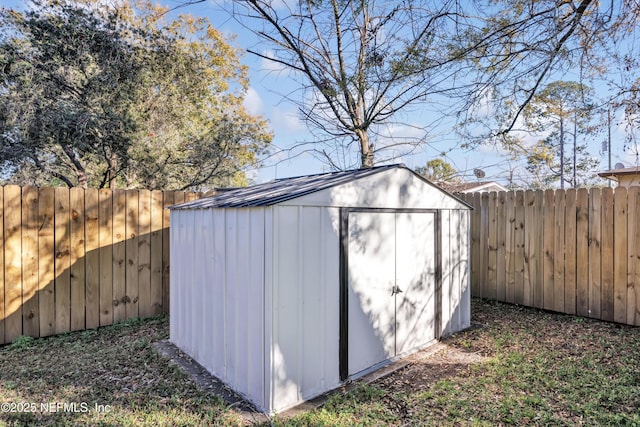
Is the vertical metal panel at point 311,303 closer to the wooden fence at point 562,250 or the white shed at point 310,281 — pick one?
the white shed at point 310,281

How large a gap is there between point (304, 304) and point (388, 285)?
110 cm

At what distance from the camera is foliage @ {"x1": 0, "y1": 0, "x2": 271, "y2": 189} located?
7543 millimetres

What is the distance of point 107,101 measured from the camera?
811 centimetres

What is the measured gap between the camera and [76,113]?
7.66 m

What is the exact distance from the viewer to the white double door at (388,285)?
3281mm

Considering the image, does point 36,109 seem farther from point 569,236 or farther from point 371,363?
point 569,236

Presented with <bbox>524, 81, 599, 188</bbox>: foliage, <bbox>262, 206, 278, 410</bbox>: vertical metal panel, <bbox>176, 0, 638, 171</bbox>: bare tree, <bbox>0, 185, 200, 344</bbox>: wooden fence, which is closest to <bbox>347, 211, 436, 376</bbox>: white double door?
<bbox>262, 206, 278, 410</bbox>: vertical metal panel

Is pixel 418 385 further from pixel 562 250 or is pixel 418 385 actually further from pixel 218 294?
pixel 562 250

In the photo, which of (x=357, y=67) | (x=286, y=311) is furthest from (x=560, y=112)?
(x=286, y=311)

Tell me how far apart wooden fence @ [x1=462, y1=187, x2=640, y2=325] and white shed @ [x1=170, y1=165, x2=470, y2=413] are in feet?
6.06

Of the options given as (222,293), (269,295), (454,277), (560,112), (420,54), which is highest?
(420,54)


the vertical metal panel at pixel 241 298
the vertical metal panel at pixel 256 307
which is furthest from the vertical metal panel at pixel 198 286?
the vertical metal panel at pixel 256 307

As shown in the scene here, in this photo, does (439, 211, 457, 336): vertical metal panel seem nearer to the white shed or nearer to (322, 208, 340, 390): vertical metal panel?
the white shed

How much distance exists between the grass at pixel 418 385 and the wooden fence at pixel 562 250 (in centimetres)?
51
